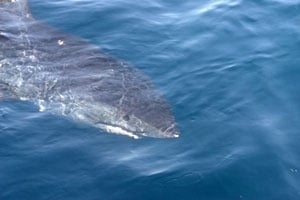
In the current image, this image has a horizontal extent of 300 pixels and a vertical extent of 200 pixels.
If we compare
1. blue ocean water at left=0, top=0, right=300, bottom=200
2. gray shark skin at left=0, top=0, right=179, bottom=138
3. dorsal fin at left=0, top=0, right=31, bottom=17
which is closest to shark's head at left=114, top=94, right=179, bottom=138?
gray shark skin at left=0, top=0, right=179, bottom=138

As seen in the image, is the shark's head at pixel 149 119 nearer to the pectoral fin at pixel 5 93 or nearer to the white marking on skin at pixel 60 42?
the pectoral fin at pixel 5 93

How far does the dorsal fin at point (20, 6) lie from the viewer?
15.5 meters

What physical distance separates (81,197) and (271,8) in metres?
9.59

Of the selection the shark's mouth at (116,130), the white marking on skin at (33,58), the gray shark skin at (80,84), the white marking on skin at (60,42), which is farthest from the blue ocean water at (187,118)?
the white marking on skin at (33,58)

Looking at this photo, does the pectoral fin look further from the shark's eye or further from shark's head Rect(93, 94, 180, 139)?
the shark's eye

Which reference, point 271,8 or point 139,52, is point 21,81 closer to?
point 139,52

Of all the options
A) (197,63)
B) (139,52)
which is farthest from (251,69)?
(139,52)

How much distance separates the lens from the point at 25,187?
393 inches

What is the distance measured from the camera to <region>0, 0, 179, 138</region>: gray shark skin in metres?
12.0

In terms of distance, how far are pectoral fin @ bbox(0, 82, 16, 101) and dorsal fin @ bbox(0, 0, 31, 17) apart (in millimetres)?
3432

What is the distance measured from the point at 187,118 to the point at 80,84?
272cm

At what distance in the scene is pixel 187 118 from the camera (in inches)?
476

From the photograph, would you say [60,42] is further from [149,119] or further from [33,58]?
[149,119]

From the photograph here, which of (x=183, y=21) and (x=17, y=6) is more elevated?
→ (x=17, y=6)
